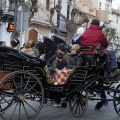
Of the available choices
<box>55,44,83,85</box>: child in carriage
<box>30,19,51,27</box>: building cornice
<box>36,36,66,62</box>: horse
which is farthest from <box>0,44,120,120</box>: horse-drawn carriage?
<box>30,19,51,27</box>: building cornice

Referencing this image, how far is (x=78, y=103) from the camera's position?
343 inches

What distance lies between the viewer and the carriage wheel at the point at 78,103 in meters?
8.60

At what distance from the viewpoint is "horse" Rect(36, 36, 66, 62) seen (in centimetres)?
1008

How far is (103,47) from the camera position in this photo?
9141 mm

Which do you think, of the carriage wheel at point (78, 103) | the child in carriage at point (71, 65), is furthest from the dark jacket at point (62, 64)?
the carriage wheel at point (78, 103)

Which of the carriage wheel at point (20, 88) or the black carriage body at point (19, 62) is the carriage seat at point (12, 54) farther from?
the carriage wheel at point (20, 88)

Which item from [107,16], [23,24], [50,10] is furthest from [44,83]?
[107,16]

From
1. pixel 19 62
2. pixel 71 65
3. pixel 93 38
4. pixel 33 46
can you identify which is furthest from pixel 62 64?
pixel 19 62

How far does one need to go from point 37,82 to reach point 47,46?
8.72 feet

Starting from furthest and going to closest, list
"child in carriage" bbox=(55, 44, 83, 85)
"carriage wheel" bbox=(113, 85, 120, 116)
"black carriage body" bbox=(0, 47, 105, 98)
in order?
1. "carriage wheel" bbox=(113, 85, 120, 116)
2. "child in carriage" bbox=(55, 44, 83, 85)
3. "black carriage body" bbox=(0, 47, 105, 98)

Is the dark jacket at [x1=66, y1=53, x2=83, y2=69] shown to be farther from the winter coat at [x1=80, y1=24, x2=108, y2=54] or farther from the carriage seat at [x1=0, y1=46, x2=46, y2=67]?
the carriage seat at [x1=0, y1=46, x2=46, y2=67]

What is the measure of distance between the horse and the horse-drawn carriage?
4.75 feet

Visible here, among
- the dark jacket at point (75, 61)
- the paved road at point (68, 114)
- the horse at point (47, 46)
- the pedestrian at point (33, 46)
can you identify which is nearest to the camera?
the dark jacket at point (75, 61)

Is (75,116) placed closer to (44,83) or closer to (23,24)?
(44,83)
